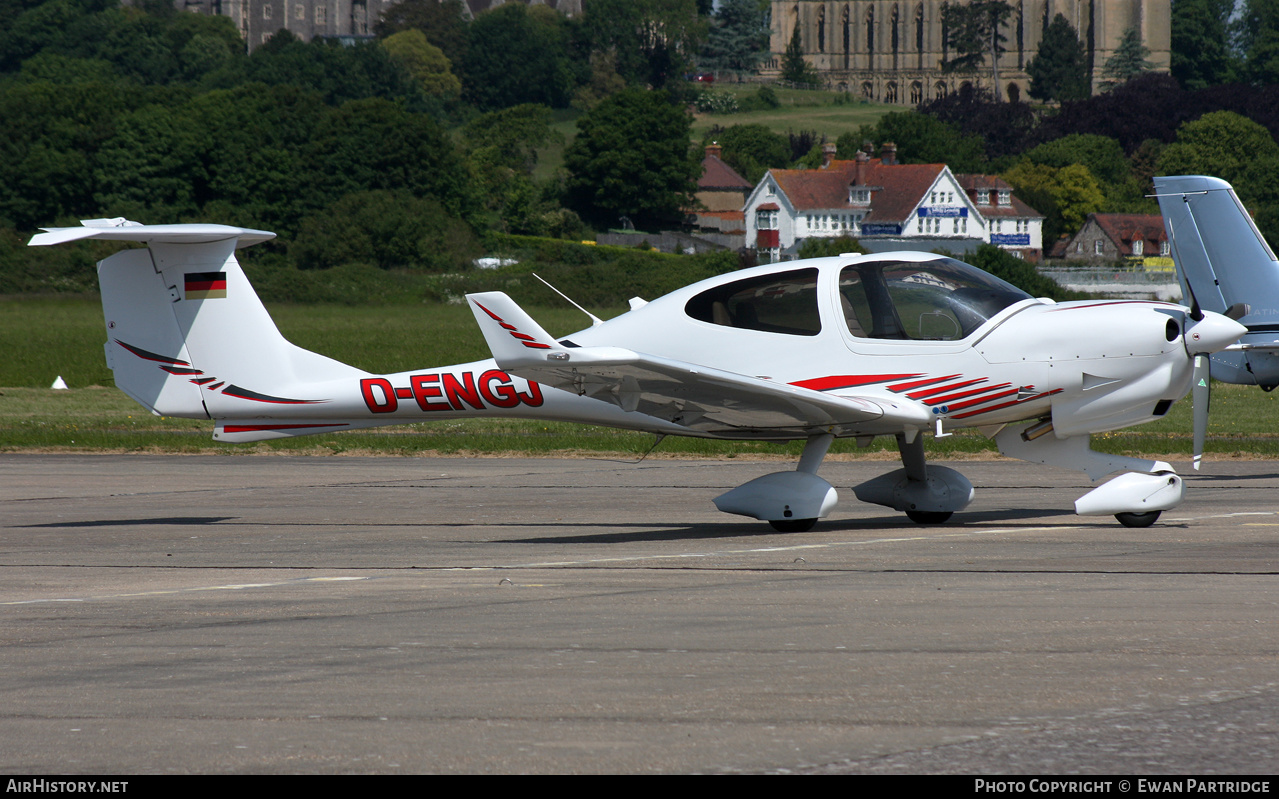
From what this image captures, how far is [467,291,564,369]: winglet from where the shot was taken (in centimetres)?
1033

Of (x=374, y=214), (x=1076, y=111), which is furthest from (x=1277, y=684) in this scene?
(x=1076, y=111)

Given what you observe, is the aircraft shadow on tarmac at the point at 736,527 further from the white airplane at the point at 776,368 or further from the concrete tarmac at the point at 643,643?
the white airplane at the point at 776,368

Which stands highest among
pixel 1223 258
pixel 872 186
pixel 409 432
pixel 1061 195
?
pixel 872 186

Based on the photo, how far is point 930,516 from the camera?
12672mm

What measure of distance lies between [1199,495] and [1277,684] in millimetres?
8467

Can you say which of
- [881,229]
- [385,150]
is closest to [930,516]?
[385,150]

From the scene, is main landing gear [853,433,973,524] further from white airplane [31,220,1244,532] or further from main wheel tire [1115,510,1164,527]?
main wheel tire [1115,510,1164,527]

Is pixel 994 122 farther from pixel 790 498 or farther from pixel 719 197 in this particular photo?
pixel 790 498

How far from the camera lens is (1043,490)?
50.2 feet

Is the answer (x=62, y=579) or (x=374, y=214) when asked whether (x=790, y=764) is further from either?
(x=374, y=214)

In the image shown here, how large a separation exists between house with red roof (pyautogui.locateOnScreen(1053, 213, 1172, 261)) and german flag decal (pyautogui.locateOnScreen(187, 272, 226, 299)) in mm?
130460

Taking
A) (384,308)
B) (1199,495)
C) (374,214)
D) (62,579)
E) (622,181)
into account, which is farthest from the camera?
(622,181)

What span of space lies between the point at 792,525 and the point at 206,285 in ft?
18.1

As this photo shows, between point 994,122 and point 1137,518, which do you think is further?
point 994,122
